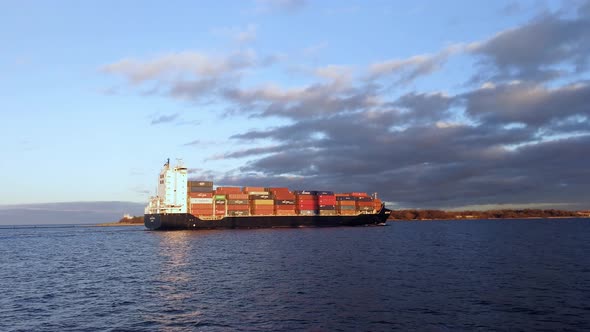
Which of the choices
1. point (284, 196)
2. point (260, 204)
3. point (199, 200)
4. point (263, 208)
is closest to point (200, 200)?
point (199, 200)

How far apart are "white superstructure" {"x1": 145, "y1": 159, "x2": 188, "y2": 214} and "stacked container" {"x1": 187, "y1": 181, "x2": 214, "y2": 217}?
1.69m

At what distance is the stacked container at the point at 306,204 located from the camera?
436 ft

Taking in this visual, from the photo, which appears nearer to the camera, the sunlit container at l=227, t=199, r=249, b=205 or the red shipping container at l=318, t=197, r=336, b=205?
the sunlit container at l=227, t=199, r=249, b=205

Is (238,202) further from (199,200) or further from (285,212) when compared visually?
(285,212)

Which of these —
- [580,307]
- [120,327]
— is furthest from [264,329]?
[580,307]

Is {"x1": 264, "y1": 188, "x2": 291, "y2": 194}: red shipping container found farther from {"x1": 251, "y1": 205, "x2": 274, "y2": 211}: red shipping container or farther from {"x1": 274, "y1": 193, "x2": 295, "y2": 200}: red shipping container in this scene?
{"x1": 251, "y1": 205, "x2": 274, "y2": 211}: red shipping container

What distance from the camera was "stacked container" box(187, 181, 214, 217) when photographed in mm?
117938

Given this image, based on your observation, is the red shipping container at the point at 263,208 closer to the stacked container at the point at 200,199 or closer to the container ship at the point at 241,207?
the container ship at the point at 241,207

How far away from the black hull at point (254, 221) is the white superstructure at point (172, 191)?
328 cm

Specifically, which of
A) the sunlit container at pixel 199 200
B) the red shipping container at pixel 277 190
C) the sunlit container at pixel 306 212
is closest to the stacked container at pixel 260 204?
the red shipping container at pixel 277 190

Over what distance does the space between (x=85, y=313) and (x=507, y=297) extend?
25.2 meters

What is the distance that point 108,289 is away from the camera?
3269 centimetres

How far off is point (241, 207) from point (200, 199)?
12.3 metres

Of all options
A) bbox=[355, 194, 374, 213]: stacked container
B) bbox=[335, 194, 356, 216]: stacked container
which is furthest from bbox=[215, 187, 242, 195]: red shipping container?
bbox=[355, 194, 374, 213]: stacked container
